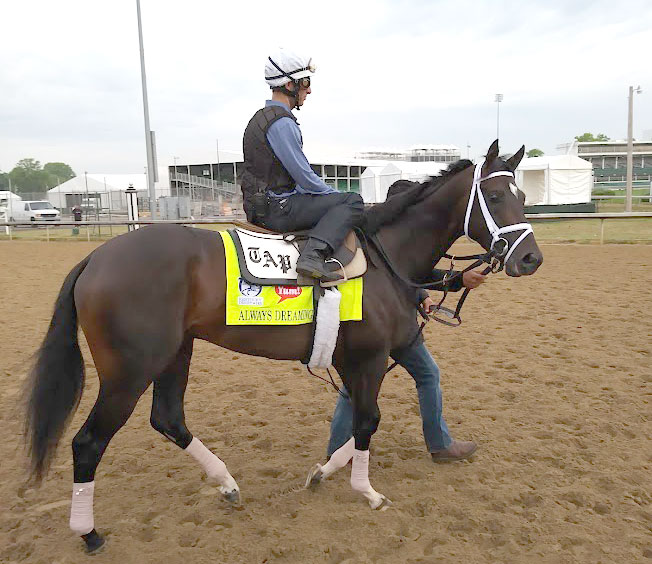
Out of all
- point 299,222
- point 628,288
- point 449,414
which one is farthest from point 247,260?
point 628,288

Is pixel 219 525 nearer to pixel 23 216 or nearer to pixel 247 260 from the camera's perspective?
pixel 247 260

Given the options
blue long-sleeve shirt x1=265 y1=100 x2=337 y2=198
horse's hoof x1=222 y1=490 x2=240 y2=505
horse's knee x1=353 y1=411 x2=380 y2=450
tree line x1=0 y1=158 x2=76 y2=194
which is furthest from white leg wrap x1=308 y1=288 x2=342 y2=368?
tree line x1=0 y1=158 x2=76 y2=194

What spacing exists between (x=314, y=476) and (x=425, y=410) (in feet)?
2.99

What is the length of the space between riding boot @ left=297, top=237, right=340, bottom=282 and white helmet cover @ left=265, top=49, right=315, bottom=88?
955mm

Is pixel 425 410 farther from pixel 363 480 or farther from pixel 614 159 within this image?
pixel 614 159

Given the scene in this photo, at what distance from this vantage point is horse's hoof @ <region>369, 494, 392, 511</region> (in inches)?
128

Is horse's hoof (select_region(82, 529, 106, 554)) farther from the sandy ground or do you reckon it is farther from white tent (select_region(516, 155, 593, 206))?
white tent (select_region(516, 155, 593, 206))

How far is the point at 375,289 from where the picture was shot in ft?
10.5

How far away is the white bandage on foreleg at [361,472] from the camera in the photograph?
331 cm

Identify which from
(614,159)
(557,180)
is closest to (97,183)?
(557,180)

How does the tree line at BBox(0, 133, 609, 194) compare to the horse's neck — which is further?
the tree line at BBox(0, 133, 609, 194)

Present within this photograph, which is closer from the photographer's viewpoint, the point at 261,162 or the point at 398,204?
the point at 261,162

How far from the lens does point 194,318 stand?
9.71 feet

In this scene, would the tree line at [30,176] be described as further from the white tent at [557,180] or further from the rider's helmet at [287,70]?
the rider's helmet at [287,70]
